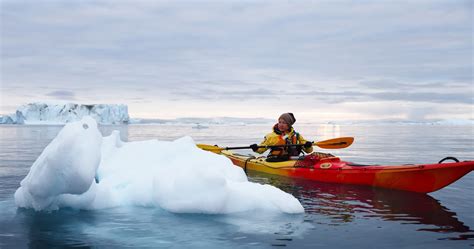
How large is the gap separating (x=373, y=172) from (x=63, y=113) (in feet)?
252

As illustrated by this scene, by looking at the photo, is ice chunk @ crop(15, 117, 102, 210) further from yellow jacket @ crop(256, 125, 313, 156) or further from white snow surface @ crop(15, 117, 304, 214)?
yellow jacket @ crop(256, 125, 313, 156)

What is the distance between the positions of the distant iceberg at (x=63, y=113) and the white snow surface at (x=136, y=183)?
70253 mm

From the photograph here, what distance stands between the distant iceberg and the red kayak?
67.6 metres

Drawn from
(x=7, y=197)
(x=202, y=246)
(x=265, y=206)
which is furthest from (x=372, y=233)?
(x=7, y=197)

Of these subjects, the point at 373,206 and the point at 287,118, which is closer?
the point at 373,206

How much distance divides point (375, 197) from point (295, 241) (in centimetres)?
368

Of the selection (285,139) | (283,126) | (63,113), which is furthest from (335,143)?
(63,113)

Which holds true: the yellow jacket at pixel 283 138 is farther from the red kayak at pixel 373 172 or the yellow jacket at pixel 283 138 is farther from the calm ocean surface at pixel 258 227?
the calm ocean surface at pixel 258 227

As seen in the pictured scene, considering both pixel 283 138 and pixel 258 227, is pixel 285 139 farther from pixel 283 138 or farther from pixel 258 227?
pixel 258 227

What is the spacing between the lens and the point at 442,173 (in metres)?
8.07

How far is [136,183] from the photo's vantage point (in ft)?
22.6

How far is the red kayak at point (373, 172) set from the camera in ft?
26.4

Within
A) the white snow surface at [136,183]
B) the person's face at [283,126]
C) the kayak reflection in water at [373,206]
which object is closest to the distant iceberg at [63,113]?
the person's face at [283,126]

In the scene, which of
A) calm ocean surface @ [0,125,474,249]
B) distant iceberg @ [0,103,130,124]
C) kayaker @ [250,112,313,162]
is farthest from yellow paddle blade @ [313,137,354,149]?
distant iceberg @ [0,103,130,124]
